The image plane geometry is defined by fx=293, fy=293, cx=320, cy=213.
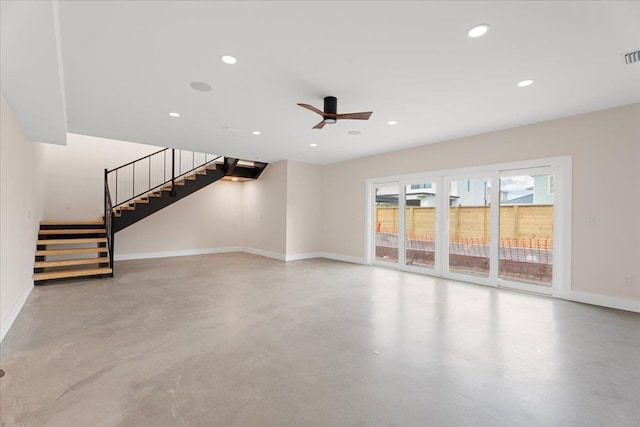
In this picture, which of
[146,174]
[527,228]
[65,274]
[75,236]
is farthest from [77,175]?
[527,228]

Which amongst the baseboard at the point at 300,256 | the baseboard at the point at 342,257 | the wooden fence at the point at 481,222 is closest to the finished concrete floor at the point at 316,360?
the wooden fence at the point at 481,222

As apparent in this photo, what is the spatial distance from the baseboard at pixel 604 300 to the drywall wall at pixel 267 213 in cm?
605

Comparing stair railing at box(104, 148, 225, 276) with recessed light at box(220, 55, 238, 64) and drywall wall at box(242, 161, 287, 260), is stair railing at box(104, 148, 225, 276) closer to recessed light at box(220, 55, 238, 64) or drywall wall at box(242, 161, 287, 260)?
drywall wall at box(242, 161, 287, 260)

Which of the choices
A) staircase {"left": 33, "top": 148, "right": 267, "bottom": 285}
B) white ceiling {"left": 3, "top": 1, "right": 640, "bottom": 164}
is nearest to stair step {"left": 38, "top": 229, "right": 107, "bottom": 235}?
staircase {"left": 33, "top": 148, "right": 267, "bottom": 285}

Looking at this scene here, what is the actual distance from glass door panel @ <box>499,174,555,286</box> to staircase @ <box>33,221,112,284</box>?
24.3ft

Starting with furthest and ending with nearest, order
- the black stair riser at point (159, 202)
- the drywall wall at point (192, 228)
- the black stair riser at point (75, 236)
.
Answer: the drywall wall at point (192, 228), the black stair riser at point (159, 202), the black stair riser at point (75, 236)

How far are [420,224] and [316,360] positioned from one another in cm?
472

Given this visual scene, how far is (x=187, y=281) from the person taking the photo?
5562 millimetres

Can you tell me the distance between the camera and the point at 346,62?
305 cm

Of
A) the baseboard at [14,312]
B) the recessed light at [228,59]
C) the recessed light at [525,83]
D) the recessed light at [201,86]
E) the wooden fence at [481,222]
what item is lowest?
the baseboard at [14,312]

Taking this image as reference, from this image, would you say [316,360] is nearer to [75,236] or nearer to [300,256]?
[300,256]

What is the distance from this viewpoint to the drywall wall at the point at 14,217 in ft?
10.4

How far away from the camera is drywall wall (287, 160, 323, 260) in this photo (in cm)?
820

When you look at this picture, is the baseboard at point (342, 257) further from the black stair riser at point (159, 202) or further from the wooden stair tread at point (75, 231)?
the wooden stair tread at point (75, 231)
